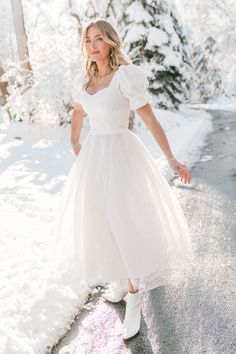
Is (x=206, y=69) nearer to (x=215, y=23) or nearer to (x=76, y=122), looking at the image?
(x=215, y=23)

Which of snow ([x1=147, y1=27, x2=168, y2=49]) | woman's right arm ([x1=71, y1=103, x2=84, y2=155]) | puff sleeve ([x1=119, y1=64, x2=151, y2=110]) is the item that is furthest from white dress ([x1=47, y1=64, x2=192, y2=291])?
snow ([x1=147, y1=27, x2=168, y2=49])

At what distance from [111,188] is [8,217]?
3.25m

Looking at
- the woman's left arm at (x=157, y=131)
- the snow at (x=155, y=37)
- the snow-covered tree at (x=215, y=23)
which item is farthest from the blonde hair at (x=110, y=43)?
the snow-covered tree at (x=215, y=23)

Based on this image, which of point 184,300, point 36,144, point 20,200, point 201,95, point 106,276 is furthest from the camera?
point 201,95

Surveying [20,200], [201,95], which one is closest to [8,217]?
[20,200]

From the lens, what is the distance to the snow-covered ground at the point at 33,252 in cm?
312

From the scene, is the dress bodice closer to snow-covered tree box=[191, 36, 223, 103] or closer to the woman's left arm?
the woman's left arm

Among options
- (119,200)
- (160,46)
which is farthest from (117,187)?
(160,46)

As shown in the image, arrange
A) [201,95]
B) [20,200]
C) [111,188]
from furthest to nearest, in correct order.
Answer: [201,95], [20,200], [111,188]

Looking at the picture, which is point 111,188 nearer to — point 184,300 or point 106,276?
point 106,276

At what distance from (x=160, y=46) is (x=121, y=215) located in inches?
781

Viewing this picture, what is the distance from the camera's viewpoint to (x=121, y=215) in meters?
2.97

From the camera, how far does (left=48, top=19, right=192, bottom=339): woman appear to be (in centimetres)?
291

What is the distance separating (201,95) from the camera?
4153 centimetres
